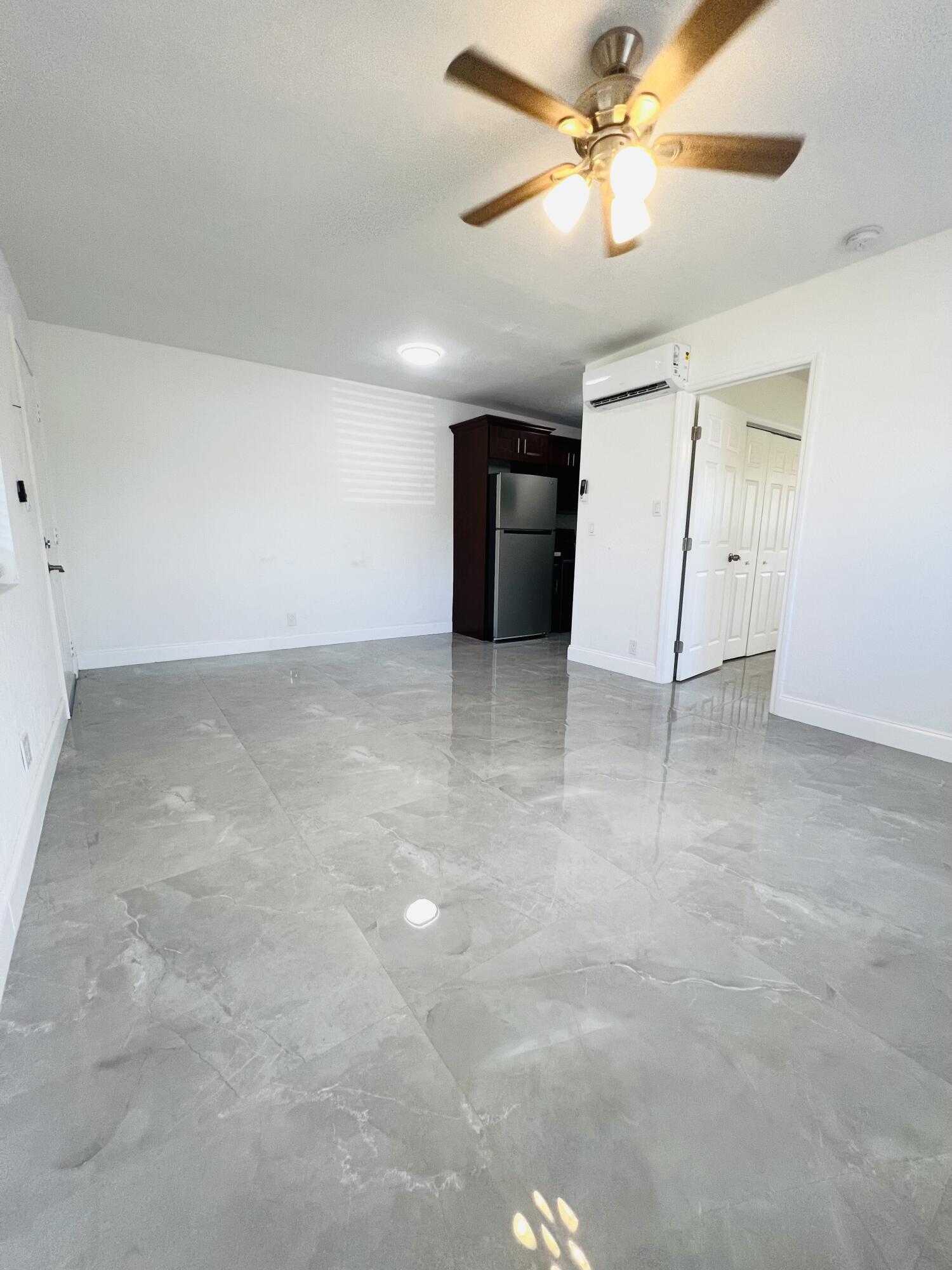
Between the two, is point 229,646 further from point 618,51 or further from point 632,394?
point 618,51

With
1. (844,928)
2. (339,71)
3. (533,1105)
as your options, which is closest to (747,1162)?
(533,1105)

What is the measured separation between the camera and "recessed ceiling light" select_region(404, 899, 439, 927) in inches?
56.6

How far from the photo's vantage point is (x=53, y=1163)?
87 centimetres

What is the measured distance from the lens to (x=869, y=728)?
2.77m

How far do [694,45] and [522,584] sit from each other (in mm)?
4173

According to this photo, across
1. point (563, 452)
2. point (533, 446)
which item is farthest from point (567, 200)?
point (563, 452)

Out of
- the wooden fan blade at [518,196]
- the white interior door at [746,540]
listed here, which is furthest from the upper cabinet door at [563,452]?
the wooden fan blade at [518,196]

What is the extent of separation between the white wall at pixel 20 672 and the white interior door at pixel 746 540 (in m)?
4.45

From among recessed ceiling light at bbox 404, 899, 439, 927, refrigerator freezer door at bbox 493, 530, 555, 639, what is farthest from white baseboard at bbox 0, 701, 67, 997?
refrigerator freezer door at bbox 493, 530, 555, 639

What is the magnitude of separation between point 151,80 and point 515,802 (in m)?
2.73

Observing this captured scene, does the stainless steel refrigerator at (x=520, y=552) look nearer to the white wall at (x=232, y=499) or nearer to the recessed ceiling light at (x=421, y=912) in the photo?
the white wall at (x=232, y=499)

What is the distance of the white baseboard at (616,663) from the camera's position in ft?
12.9

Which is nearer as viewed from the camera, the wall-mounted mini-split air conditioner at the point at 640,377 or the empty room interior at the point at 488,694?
the empty room interior at the point at 488,694

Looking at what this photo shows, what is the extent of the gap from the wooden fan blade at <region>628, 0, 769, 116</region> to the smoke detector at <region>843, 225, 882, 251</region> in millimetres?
1528
